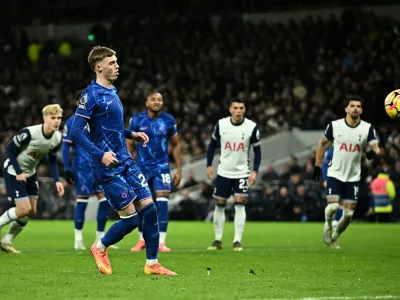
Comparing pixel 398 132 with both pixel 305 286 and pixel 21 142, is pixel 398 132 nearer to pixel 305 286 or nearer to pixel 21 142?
pixel 21 142

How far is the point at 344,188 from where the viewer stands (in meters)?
15.9

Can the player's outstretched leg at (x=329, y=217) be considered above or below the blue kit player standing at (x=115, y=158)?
below

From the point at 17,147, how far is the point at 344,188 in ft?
18.1

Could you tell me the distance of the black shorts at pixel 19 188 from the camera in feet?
48.0

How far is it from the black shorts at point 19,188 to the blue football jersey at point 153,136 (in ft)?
6.63

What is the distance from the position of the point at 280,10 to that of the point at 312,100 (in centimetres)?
640

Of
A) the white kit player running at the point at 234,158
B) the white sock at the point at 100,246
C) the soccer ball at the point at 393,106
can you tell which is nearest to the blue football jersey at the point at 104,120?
the white sock at the point at 100,246

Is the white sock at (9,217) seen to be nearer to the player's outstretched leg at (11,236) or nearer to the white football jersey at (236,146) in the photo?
the player's outstretched leg at (11,236)

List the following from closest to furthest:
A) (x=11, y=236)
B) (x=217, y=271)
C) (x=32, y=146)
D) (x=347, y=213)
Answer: (x=217, y=271) → (x=32, y=146) → (x=11, y=236) → (x=347, y=213)

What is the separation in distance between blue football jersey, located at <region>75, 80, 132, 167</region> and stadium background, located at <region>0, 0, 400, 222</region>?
16.1 metres

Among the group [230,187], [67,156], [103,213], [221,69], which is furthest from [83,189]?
[221,69]

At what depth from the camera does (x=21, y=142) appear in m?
14.3

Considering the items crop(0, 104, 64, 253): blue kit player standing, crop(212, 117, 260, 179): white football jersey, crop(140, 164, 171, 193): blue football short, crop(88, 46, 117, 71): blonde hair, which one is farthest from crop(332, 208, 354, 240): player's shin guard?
crop(88, 46, 117, 71): blonde hair

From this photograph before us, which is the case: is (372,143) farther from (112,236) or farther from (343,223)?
(112,236)
